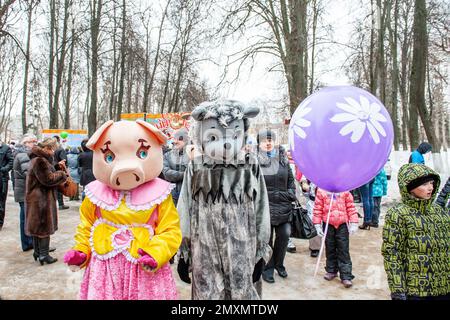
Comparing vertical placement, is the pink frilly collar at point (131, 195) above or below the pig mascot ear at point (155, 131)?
below

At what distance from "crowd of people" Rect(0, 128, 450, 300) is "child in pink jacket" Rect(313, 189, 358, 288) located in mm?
11

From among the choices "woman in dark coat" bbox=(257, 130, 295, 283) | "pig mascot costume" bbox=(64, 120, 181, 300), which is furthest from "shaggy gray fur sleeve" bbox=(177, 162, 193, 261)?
"woman in dark coat" bbox=(257, 130, 295, 283)

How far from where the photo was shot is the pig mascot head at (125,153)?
7.95 ft

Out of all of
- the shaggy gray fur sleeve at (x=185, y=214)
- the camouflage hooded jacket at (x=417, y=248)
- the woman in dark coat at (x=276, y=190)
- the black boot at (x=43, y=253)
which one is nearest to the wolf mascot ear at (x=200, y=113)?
the shaggy gray fur sleeve at (x=185, y=214)

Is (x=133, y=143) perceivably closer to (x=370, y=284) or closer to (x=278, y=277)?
(x=278, y=277)

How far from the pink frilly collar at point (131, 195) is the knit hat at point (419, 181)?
1682mm

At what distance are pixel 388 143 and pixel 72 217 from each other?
7049 mm

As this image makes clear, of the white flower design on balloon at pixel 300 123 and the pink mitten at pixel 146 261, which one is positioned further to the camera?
the white flower design on balloon at pixel 300 123

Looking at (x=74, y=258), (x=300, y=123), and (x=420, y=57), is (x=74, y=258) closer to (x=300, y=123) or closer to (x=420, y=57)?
(x=300, y=123)

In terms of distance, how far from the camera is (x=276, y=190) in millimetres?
4414

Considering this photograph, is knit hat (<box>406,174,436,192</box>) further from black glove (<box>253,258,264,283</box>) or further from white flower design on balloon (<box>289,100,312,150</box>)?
black glove (<box>253,258,264,283</box>)

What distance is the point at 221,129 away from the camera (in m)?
2.59

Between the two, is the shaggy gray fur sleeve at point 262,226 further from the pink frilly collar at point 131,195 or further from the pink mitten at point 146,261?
the pink mitten at point 146,261

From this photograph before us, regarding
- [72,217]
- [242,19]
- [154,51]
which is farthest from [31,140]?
[154,51]
